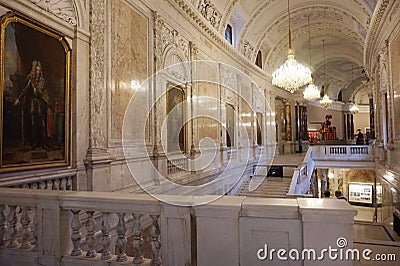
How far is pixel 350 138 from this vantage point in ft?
88.7

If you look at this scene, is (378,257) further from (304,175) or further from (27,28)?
(304,175)

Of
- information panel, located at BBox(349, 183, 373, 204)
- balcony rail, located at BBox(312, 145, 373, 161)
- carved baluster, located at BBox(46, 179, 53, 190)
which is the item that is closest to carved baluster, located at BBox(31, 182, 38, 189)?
carved baluster, located at BBox(46, 179, 53, 190)

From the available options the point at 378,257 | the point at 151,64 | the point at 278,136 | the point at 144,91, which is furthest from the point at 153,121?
the point at 278,136

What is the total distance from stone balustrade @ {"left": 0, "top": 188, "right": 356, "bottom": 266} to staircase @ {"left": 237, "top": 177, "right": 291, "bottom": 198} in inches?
368

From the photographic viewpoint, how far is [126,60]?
6.20 m

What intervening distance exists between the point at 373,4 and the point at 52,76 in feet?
35.9

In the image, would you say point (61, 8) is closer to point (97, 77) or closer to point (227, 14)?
point (97, 77)

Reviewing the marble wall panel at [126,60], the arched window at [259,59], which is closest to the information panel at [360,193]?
the arched window at [259,59]

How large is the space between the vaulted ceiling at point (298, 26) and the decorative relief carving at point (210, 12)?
8cm

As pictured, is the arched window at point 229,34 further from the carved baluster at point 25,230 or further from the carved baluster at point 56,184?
the carved baluster at point 25,230

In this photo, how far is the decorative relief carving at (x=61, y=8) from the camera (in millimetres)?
4373

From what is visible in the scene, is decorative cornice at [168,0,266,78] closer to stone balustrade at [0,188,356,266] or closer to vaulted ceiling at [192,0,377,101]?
vaulted ceiling at [192,0,377,101]

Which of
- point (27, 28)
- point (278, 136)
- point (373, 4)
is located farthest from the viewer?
point (278, 136)

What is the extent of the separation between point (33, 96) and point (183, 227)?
303cm
